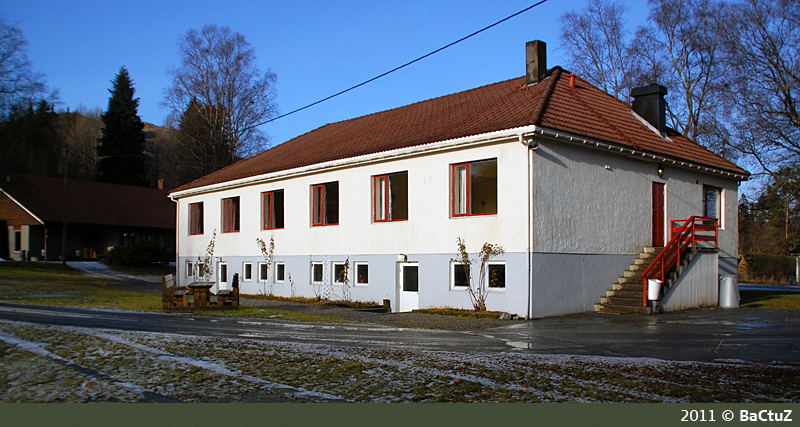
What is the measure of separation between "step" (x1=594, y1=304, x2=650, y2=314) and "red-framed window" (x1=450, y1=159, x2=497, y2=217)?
407 centimetres

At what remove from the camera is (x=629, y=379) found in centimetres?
744

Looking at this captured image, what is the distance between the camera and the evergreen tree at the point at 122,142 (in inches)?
2496

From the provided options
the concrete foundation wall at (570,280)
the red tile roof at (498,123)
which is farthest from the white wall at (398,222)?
the concrete foundation wall at (570,280)

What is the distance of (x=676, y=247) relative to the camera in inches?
731

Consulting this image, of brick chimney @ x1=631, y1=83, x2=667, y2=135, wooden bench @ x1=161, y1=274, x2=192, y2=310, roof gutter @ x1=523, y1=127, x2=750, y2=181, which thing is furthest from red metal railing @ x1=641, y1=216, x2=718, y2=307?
wooden bench @ x1=161, y1=274, x2=192, y2=310

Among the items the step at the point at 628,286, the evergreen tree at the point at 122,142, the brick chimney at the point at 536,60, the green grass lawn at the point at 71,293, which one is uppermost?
the evergreen tree at the point at 122,142

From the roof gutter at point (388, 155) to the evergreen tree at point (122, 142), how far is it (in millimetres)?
40862

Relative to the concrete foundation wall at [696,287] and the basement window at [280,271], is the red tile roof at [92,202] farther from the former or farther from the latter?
the concrete foundation wall at [696,287]

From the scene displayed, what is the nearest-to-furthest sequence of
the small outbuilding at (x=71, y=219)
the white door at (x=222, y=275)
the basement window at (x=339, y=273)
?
the basement window at (x=339, y=273) → the white door at (x=222, y=275) → the small outbuilding at (x=71, y=219)

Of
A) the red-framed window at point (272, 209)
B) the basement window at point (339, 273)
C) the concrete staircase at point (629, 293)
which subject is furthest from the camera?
the red-framed window at point (272, 209)

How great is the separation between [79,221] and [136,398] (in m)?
42.4

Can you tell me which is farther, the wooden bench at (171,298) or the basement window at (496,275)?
the wooden bench at (171,298)

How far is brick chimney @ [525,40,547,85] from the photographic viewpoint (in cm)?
2094

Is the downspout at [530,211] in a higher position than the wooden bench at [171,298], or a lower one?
higher
